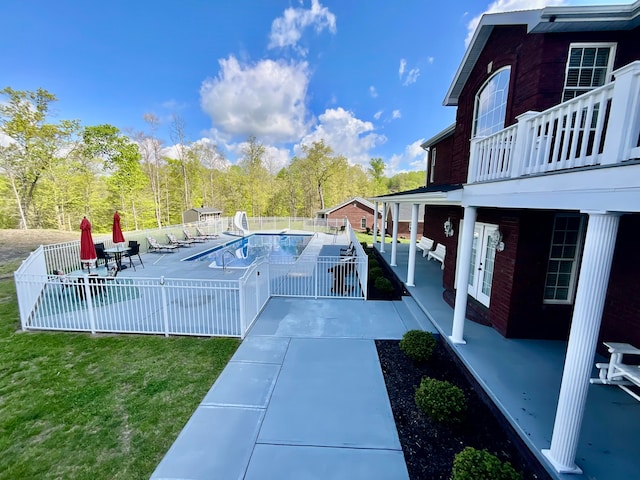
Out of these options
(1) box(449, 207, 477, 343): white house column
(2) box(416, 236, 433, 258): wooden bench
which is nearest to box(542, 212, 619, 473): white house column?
(1) box(449, 207, 477, 343): white house column

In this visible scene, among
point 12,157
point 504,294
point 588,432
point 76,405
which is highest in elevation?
point 12,157

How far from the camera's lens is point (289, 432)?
3.37 meters

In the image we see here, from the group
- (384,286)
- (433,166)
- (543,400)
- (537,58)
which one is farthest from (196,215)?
(543,400)

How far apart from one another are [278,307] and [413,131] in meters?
45.3

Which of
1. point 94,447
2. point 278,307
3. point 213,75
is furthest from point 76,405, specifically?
point 213,75

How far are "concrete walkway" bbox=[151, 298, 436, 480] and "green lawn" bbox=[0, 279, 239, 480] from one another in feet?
1.18

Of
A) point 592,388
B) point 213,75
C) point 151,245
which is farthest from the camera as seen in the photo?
point 213,75

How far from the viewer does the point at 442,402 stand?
3.51 meters

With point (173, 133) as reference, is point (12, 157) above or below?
below

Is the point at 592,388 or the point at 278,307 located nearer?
the point at 592,388

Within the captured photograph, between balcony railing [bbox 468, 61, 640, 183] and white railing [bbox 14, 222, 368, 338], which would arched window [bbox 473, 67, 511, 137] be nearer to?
balcony railing [bbox 468, 61, 640, 183]

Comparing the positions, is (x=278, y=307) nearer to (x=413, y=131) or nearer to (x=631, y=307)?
(x=631, y=307)

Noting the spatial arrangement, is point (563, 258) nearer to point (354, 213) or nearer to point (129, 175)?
point (354, 213)

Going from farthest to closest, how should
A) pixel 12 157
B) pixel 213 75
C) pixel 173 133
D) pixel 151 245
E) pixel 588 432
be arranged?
pixel 173 133
pixel 213 75
pixel 12 157
pixel 151 245
pixel 588 432
